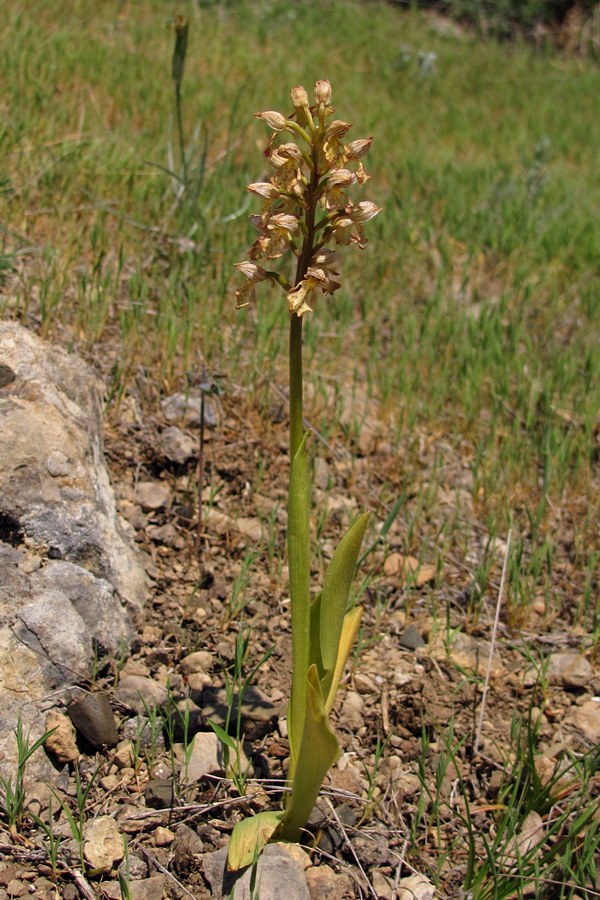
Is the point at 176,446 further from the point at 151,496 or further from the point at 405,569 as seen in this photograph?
the point at 405,569

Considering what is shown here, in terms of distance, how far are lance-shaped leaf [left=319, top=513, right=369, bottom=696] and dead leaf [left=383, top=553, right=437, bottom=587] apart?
38.9 inches

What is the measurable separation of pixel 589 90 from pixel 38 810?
9.95 m

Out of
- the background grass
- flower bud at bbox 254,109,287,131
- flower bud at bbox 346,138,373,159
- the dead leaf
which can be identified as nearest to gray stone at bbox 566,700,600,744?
the background grass

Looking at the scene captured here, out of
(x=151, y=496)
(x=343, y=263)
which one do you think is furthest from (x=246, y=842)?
(x=343, y=263)

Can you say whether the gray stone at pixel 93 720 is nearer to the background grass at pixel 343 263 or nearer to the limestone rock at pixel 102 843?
the limestone rock at pixel 102 843

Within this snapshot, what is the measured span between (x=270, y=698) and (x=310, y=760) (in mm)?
556


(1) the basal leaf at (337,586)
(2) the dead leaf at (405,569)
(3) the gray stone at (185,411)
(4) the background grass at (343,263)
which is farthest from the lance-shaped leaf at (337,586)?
(3) the gray stone at (185,411)

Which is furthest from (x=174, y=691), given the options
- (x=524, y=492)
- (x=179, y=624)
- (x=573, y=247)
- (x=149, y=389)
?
(x=573, y=247)

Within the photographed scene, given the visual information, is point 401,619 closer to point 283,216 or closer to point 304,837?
point 304,837

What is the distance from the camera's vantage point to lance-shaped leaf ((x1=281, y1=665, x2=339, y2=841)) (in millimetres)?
1685

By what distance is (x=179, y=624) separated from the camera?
246 centimetres

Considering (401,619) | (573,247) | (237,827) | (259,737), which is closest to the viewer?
(237,827)

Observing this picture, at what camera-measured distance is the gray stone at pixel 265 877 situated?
6.00 ft

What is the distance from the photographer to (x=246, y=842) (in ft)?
5.95
